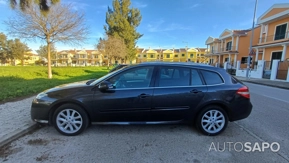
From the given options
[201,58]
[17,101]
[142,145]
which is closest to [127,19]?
[17,101]

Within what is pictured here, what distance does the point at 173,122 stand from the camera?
3.34m

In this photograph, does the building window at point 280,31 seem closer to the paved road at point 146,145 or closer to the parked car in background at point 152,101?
the paved road at point 146,145

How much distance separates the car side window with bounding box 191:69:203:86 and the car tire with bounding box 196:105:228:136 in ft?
1.93

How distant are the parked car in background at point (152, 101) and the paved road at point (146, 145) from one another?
282 mm

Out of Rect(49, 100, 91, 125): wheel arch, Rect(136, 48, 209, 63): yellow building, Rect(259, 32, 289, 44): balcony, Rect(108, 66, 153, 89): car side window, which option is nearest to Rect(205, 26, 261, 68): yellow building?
Rect(259, 32, 289, 44): balcony

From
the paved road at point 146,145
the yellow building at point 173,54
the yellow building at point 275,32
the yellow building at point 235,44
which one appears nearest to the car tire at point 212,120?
the paved road at point 146,145

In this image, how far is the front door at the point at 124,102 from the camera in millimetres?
3133

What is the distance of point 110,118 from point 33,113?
1696 mm

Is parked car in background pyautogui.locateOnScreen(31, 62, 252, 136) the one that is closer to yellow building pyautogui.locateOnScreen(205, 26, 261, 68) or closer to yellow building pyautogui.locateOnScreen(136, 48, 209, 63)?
yellow building pyautogui.locateOnScreen(205, 26, 261, 68)

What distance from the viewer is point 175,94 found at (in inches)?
126

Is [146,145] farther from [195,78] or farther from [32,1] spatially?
[32,1]

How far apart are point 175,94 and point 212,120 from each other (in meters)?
1.06

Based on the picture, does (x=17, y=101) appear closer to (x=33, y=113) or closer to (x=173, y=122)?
(x=33, y=113)

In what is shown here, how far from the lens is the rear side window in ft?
11.1
